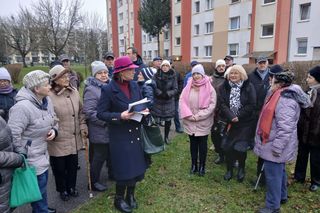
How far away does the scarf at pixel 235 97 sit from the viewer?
4.14 metres

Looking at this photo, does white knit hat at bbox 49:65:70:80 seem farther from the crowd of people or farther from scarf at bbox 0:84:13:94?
scarf at bbox 0:84:13:94

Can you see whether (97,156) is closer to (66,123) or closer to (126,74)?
(66,123)

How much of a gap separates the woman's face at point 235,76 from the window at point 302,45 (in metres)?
20.2

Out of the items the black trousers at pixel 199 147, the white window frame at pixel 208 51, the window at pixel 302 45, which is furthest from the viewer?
the white window frame at pixel 208 51

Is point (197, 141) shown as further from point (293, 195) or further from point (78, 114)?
point (78, 114)

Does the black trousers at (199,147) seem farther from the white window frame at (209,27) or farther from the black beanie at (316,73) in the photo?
the white window frame at (209,27)

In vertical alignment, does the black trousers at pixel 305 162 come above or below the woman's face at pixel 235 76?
below

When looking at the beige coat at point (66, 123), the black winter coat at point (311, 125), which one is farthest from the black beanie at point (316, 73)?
the beige coat at point (66, 123)

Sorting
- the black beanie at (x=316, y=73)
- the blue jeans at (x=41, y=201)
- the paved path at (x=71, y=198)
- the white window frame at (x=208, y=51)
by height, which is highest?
the white window frame at (x=208, y=51)

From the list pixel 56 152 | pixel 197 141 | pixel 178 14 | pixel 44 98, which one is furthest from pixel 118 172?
pixel 178 14

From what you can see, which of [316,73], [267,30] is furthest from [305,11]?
[316,73]

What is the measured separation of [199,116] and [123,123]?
64.5 inches

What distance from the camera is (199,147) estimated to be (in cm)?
459

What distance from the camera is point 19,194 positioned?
2.56 m
